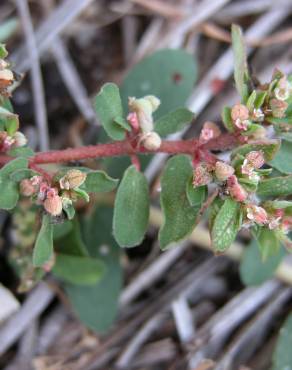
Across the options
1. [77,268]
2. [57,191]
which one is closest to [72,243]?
→ [77,268]

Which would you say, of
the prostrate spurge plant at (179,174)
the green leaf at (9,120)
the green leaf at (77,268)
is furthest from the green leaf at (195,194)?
the green leaf at (77,268)

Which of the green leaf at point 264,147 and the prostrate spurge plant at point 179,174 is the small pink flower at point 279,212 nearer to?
the prostrate spurge plant at point 179,174

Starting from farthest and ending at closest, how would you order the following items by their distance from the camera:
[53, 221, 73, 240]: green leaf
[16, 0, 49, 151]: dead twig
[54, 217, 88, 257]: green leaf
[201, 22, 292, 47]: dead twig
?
[201, 22, 292, 47]: dead twig, [16, 0, 49, 151]: dead twig, [54, 217, 88, 257]: green leaf, [53, 221, 73, 240]: green leaf

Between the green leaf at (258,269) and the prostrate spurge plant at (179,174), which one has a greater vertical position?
the prostrate spurge plant at (179,174)

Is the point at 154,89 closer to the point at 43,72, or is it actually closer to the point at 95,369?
the point at 43,72

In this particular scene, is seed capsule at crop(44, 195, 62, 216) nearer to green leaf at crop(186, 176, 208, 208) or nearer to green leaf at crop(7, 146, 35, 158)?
green leaf at crop(7, 146, 35, 158)

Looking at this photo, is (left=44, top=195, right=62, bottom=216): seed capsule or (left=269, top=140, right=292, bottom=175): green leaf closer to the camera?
(left=44, top=195, right=62, bottom=216): seed capsule

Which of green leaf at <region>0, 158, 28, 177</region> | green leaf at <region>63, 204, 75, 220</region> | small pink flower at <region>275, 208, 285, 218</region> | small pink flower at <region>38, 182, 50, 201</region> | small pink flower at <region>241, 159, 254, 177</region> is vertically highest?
small pink flower at <region>241, 159, 254, 177</region>

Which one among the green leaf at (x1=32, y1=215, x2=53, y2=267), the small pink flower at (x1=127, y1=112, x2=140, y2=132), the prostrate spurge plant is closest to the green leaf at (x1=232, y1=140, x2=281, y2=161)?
the prostrate spurge plant
